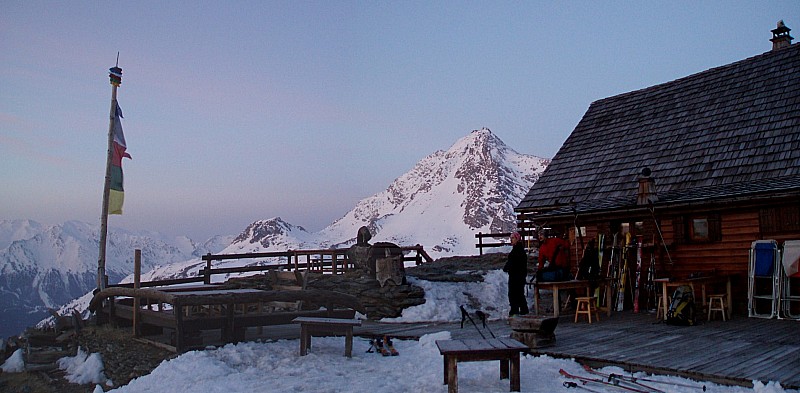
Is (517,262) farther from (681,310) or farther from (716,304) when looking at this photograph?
(716,304)

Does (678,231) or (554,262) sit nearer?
(554,262)

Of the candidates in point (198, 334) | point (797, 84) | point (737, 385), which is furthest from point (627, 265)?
point (198, 334)

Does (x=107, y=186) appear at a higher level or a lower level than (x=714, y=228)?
higher

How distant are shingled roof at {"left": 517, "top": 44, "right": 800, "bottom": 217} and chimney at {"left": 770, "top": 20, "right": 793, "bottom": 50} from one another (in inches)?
38.1

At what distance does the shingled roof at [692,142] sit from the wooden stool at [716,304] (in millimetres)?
1955

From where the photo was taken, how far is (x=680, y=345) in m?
8.87

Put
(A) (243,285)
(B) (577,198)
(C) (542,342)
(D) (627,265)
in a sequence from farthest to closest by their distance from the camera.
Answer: (A) (243,285)
(B) (577,198)
(D) (627,265)
(C) (542,342)

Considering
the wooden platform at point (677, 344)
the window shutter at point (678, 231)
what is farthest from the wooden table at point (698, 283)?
the window shutter at point (678, 231)

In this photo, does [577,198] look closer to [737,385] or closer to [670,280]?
[670,280]

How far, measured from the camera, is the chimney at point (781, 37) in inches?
704

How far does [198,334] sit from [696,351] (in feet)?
27.1

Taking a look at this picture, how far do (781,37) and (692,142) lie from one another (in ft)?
16.4

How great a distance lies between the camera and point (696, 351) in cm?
834

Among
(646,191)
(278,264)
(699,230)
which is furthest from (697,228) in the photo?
(278,264)
